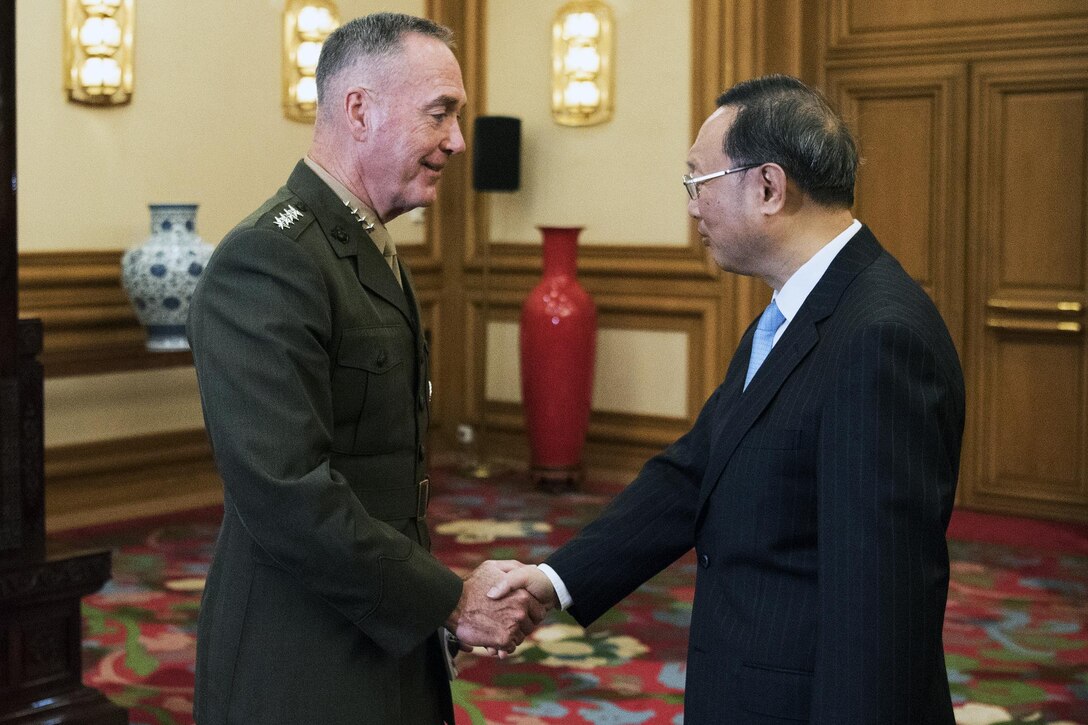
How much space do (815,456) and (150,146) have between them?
16.4ft

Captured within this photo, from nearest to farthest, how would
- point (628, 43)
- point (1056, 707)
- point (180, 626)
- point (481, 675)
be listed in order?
point (1056, 707) → point (481, 675) → point (180, 626) → point (628, 43)

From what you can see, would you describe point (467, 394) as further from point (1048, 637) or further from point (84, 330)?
point (1048, 637)

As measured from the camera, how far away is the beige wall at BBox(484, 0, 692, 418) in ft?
23.0

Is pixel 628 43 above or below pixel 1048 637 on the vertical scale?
above

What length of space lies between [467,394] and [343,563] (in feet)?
20.2

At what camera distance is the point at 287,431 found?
5.54ft

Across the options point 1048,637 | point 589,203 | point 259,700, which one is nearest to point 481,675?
point 1048,637

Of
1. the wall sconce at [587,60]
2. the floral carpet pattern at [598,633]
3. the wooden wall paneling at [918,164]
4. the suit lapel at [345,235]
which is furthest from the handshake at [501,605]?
the wall sconce at [587,60]

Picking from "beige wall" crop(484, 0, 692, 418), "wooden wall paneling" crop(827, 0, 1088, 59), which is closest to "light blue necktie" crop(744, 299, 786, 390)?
"wooden wall paneling" crop(827, 0, 1088, 59)

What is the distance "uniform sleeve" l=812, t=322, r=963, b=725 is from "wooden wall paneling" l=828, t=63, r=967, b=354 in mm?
5004

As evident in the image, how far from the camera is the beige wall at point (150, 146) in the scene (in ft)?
18.6

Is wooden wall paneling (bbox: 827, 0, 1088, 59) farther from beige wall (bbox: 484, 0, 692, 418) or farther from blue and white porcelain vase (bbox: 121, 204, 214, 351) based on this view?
blue and white porcelain vase (bbox: 121, 204, 214, 351)

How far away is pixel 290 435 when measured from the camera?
5.54 feet

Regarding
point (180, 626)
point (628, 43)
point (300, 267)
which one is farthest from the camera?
point (628, 43)
